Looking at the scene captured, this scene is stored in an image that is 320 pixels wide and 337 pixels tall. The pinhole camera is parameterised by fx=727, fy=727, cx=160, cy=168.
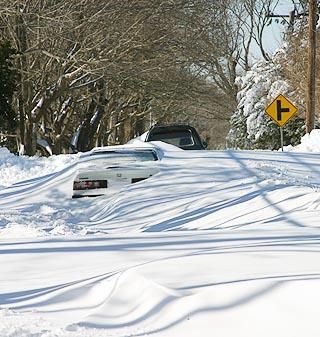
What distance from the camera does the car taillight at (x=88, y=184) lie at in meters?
12.4

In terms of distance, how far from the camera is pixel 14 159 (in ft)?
69.7

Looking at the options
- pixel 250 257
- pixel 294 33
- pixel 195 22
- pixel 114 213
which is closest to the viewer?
pixel 250 257

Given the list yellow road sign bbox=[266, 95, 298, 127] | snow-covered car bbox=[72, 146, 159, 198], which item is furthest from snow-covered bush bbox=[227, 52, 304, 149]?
snow-covered car bbox=[72, 146, 159, 198]

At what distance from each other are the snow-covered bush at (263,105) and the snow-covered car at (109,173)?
23.3m

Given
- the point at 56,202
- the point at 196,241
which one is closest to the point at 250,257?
the point at 196,241

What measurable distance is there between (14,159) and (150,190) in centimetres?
987

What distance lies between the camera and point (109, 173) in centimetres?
1252

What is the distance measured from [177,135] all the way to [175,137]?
0.08m

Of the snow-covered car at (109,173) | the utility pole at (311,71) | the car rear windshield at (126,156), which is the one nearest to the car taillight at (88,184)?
the snow-covered car at (109,173)

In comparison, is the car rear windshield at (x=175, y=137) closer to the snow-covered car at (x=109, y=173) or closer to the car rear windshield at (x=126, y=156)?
the car rear windshield at (x=126, y=156)

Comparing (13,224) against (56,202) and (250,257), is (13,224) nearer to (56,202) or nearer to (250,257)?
(56,202)

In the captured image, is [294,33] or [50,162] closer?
[50,162]

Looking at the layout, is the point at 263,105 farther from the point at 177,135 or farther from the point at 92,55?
the point at 177,135

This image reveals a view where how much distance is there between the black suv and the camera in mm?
20688
